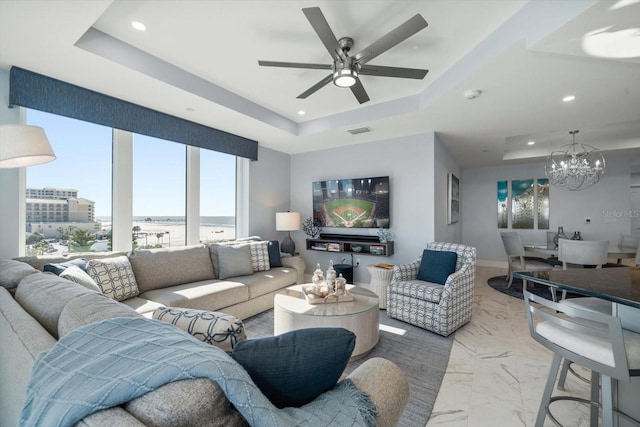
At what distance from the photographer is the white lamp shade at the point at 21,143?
5.21 feet

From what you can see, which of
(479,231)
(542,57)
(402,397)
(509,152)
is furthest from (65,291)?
(479,231)

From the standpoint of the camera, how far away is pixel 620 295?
1328 mm

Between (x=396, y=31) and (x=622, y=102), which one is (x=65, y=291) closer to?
(x=396, y=31)

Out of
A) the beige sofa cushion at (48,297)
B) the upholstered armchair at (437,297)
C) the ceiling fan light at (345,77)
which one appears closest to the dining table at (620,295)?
the upholstered armchair at (437,297)

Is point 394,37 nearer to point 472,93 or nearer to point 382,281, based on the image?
point 472,93

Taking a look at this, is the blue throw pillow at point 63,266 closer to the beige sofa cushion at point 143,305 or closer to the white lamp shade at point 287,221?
the beige sofa cushion at point 143,305

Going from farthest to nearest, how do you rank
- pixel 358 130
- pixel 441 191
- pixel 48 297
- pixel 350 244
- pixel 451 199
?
1. pixel 451 199
2. pixel 350 244
3. pixel 441 191
4. pixel 358 130
5. pixel 48 297

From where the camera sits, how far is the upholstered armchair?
281cm

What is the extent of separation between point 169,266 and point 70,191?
1249 mm

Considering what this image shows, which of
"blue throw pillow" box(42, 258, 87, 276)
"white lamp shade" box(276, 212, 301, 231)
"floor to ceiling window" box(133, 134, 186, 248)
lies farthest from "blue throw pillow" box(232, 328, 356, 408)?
"white lamp shade" box(276, 212, 301, 231)

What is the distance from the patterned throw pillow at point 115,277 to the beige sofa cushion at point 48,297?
1.02 metres

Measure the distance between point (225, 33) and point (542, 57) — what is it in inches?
97.3

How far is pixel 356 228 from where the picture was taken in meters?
4.75

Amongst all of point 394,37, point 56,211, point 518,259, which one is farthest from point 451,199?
point 56,211
